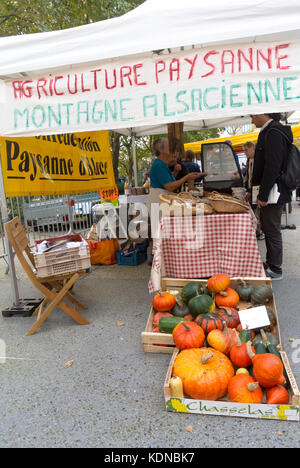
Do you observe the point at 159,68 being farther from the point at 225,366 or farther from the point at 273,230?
the point at 273,230

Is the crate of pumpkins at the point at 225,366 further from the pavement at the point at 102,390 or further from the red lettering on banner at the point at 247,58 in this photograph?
the red lettering on banner at the point at 247,58

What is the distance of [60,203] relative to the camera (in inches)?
256

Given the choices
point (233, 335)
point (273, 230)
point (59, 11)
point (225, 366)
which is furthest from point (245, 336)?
point (59, 11)

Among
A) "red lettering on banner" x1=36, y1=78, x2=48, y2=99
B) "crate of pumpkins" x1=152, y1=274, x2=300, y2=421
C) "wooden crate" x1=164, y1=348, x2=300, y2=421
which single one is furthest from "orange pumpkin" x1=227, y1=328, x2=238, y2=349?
"red lettering on banner" x1=36, y1=78, x2=48, y2=99

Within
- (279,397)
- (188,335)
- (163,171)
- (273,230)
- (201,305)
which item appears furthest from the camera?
(163,171)

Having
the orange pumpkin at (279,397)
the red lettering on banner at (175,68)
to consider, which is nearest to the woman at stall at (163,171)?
the red lettering on banner at (175,68)

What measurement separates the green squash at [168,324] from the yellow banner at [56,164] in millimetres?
2256

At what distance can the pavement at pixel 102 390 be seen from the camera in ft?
6.63

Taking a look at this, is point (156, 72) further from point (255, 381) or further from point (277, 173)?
point (255, 381)

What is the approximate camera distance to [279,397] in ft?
6.85

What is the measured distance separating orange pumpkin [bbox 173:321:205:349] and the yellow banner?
96.5 inches

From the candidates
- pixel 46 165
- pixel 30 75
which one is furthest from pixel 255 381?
pixel 46 165

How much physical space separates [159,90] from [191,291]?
1897 millimetres

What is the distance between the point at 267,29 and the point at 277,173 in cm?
190
